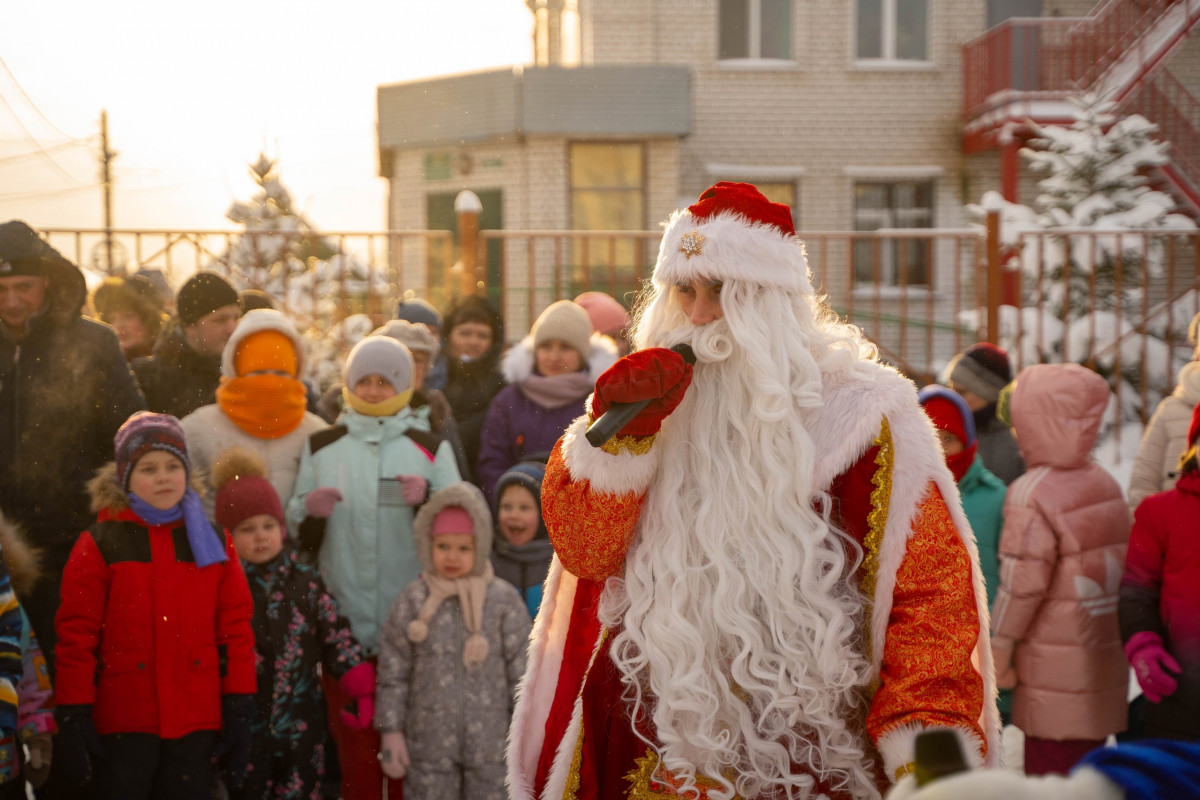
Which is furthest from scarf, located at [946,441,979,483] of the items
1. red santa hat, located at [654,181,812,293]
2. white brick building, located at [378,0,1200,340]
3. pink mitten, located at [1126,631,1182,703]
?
white brick building, located at [378,0,1200,340]

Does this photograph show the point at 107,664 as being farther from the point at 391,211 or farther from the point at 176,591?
the point at 391,211

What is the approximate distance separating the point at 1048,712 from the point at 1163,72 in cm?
1425

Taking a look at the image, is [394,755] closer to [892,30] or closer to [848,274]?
Result: [848,274]

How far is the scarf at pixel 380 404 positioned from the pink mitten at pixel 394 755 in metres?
A: 1.31

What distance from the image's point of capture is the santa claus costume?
1955 mm

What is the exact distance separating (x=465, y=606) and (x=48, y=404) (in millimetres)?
1736

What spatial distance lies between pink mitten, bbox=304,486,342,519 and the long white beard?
91.2 inches

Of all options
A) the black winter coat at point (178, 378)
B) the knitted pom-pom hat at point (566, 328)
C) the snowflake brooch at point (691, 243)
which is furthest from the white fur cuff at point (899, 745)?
the black winter coat at point (178, 378)

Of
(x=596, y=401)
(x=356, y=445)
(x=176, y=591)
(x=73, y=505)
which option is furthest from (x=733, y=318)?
(x=73, y=505)

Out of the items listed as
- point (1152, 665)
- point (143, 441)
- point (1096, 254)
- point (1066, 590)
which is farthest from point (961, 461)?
point (1096, 254)

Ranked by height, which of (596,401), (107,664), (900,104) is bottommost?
(107,664)

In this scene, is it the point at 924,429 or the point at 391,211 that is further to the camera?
the point at 391,211

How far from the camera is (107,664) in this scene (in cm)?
352

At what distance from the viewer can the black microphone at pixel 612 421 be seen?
1890 millimetres
